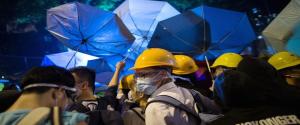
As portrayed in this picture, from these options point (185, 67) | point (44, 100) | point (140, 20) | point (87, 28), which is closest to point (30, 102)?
point (44, 100)

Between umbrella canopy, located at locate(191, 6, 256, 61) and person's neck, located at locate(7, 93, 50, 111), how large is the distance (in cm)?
417

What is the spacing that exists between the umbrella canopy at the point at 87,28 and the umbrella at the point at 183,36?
0.89m

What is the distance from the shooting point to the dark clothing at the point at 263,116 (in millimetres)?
2160

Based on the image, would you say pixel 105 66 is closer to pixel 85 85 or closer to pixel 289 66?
pixel 85 85

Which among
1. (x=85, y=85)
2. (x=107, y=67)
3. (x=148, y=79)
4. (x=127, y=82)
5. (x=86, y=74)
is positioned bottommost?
(x=107, y=67)

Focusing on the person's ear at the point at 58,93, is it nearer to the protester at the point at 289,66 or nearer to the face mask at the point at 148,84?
the face mask at the point at 148,84

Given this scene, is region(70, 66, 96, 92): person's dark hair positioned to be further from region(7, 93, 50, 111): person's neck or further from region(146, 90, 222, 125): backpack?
region(7, 93, 50, 111): person's neck

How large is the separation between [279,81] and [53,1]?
21.6m

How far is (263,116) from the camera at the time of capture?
2.23 meters

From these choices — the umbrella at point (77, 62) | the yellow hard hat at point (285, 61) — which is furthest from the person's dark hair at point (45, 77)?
the umbrella at point (77, 62)

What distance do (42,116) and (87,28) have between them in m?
4.78

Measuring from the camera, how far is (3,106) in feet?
8.64

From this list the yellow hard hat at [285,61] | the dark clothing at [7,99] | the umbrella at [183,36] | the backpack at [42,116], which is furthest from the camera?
the umbrella at [183,36]

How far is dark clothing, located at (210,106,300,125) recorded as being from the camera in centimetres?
216
